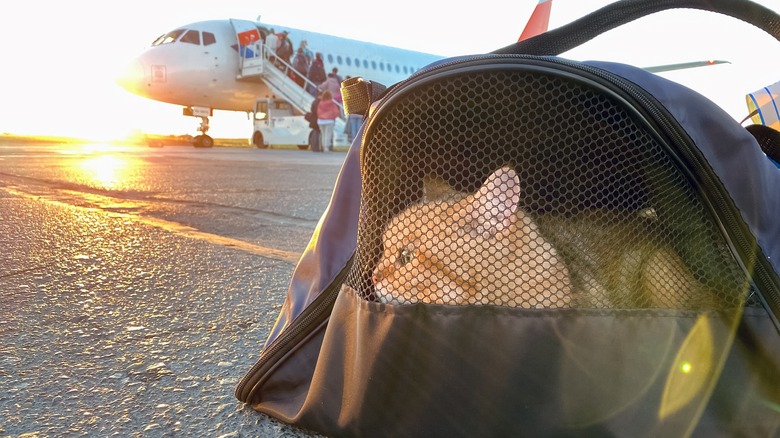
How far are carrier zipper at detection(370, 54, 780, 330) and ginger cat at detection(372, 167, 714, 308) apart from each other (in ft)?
0.19

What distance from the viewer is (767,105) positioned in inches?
40.8

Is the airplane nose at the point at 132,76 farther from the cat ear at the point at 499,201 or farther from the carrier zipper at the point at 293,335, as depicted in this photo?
the cat ear at the point at 499,201

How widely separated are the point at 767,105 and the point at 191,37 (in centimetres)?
1214

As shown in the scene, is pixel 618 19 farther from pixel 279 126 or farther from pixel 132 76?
pixel 279 126

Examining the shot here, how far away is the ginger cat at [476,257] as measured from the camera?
0.64 m

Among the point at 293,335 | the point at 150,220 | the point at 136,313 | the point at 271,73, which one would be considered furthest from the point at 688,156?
the point at 271,73

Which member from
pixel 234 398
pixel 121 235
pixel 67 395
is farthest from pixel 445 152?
pixel 121 235

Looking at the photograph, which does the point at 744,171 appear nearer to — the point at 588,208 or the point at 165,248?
the point at 588,208

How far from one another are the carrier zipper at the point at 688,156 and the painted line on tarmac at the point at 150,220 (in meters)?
0.97

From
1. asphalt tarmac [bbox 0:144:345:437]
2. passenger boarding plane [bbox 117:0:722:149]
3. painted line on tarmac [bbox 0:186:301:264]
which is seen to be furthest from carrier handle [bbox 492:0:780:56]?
passenger boarding plane [bbox 117:0:722:149]

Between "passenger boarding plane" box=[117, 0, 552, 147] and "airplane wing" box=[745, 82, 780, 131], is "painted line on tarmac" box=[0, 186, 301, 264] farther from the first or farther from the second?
"passenger boarding plane" box=[117, 0, 552, 147]

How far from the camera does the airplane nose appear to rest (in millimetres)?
10875

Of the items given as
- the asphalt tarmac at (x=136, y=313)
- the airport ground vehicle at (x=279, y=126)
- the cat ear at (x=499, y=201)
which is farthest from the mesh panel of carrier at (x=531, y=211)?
the airport ground vehicle at (x=279, y=126)

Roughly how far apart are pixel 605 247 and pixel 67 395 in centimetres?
68
